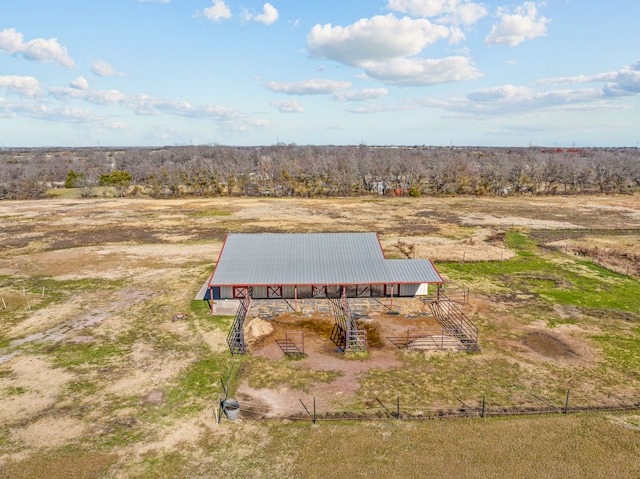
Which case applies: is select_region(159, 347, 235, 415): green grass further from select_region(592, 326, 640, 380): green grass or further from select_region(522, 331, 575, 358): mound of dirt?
select_region(592, 326, 640, 380): green grass

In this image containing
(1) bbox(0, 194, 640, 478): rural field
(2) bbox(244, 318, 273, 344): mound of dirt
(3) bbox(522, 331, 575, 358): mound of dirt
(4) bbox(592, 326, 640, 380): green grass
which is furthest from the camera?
(2) bbox(244, 318, 273, 344): mound of dirt


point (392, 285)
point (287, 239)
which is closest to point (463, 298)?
point (392, 285)

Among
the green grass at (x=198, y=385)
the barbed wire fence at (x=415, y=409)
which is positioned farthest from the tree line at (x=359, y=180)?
the barbed wire fence at (x=415, y=409)

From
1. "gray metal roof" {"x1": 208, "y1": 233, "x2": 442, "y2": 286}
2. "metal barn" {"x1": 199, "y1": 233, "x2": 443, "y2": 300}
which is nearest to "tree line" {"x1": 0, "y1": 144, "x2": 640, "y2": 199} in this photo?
"gray metal roof" {"x1": 208, "y1": 233, "x2": 442, "y2": 286}

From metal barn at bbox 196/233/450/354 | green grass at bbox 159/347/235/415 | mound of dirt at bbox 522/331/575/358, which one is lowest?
green grass at bbox 159/347/235/415

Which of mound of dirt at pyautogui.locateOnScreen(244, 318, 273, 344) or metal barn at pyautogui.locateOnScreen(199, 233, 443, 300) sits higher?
metal barn at pyautogui.locateOnScreen(199, 233, 443, 300)

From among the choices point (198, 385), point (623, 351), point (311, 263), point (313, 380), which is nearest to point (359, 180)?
point (311, 263)

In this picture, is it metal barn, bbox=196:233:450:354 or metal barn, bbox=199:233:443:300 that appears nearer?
metal barn, bbox=196:233:450:354

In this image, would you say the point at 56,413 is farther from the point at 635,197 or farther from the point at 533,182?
the point at 635,197
